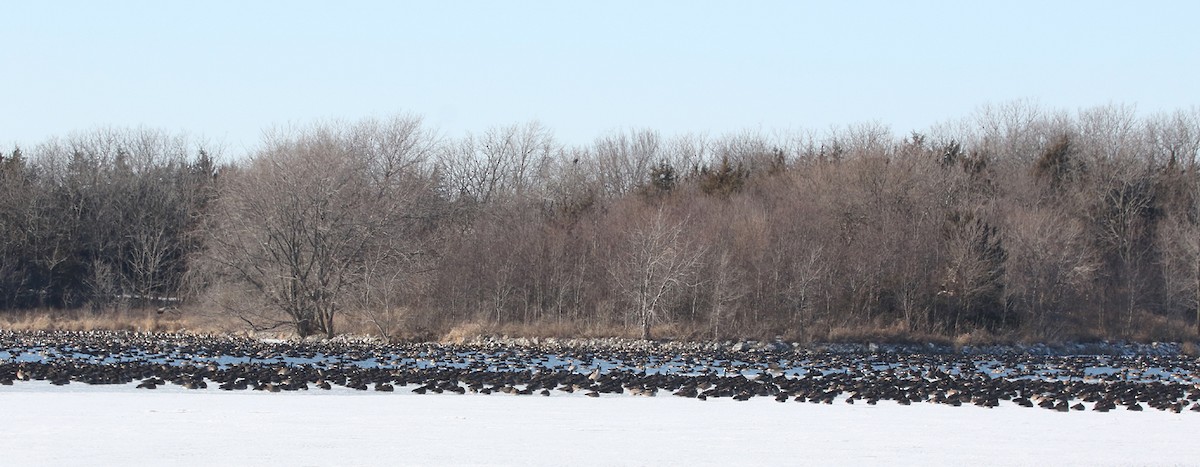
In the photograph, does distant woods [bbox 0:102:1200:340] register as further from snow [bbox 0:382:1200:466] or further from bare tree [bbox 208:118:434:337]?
snow [bbox 0:382:1200:466]

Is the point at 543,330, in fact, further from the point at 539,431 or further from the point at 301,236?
the point at 539,431

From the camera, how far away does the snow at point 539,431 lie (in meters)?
13.8

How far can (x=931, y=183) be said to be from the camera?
5350 centimetres

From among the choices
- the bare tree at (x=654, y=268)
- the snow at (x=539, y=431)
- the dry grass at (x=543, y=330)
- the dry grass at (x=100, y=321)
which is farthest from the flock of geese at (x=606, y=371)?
the dry grass at (x=100, y=321)

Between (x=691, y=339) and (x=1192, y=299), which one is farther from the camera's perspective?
(x=1192, y=299)

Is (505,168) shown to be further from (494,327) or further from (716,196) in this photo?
(494,327)

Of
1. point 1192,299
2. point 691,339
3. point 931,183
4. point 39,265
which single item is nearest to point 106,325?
point 39,265

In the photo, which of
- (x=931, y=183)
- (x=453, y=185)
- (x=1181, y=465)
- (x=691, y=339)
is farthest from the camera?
(x=453, y=185)

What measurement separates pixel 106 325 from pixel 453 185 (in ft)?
82.2

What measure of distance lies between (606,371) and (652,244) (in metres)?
14.3

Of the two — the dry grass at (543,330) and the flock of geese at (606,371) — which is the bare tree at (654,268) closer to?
the dry grass at (543,330)

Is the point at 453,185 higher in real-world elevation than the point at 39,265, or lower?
higher

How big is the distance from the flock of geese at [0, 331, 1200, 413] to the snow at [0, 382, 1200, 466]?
114cm

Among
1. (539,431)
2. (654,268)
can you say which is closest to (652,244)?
(654,268)
